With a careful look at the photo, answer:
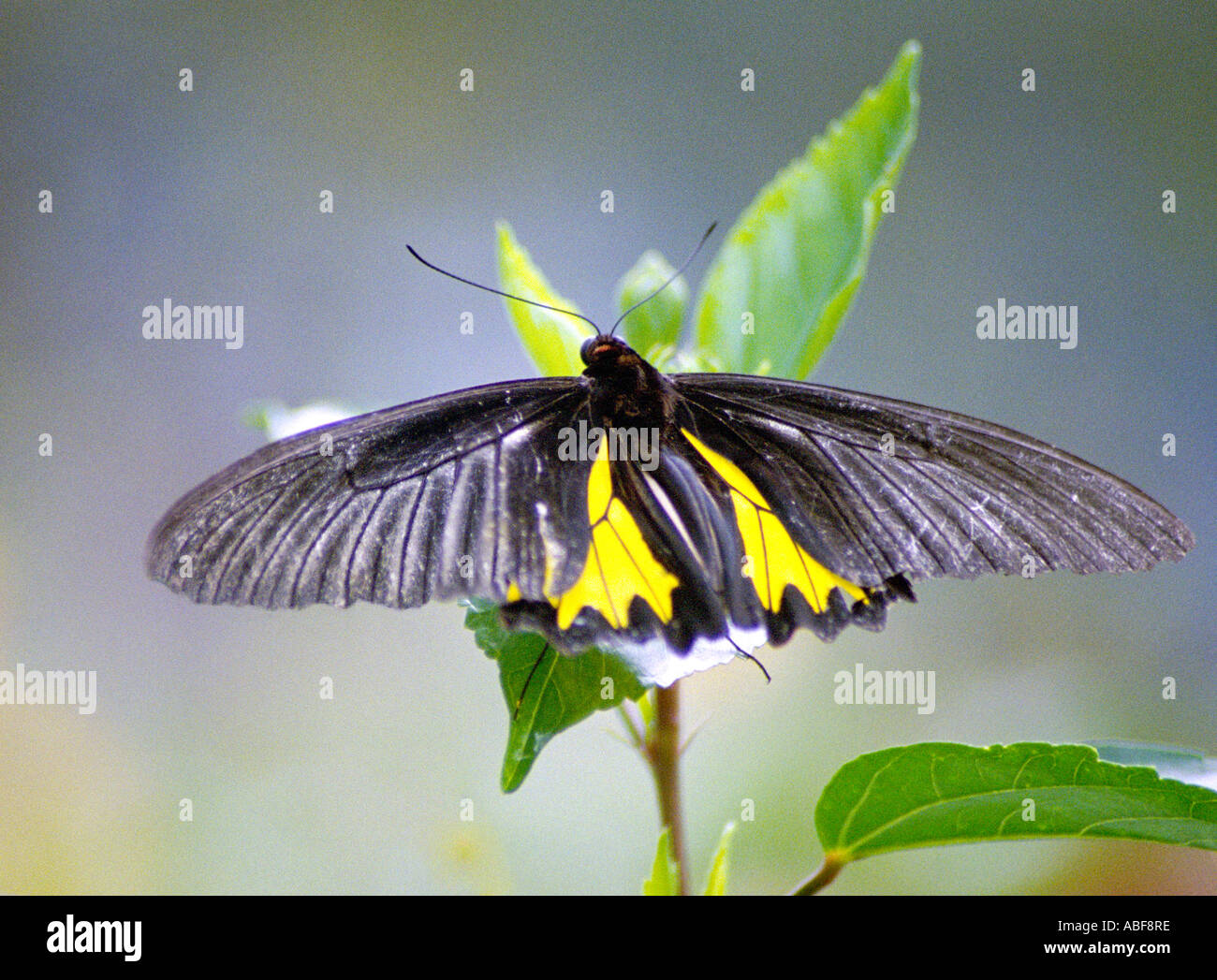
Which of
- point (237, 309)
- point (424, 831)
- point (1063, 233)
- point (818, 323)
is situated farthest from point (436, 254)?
point (818, 323)

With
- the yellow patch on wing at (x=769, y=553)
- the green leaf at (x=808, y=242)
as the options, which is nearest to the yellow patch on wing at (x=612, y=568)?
the yellow patch on wing at (x=769, y=553)

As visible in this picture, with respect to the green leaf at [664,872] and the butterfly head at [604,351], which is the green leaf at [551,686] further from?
the butterfly head at [604,351]

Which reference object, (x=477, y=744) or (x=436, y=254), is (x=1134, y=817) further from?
(x=436, y=254)

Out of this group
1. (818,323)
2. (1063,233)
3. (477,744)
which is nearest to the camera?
(818,323)

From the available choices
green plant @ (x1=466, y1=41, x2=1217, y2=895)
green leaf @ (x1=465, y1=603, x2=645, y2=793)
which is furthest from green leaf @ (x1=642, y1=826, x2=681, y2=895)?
green leaf @ (x1=465, y1=603, x2=645, y2=793)

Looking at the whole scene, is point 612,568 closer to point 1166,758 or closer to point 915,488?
point 915,488
